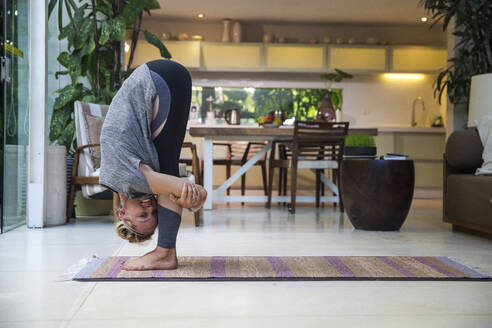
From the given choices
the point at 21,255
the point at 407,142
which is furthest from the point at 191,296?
the point at 407,142

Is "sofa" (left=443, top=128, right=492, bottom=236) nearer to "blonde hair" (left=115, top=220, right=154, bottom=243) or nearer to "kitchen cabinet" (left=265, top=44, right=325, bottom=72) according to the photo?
"blonde hair" (left=115, top=220, right=154, bottom=243)

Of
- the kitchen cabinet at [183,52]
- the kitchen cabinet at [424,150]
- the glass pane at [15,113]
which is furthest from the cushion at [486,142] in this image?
the kitchen cabinet at [183,52]

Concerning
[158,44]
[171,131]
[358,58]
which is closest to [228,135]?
[158,44]

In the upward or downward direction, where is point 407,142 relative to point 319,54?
downward

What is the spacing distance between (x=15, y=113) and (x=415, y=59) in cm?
618

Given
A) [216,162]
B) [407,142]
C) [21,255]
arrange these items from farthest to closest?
1. [407,142]
2. [216,162]
3. [21,255]

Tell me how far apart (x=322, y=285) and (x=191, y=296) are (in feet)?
1.62

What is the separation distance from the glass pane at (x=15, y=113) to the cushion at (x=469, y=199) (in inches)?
116

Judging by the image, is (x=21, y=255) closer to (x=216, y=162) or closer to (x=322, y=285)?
(x=322, y=285)

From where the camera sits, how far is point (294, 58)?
8164mm

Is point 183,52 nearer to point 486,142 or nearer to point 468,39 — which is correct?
point 468,39

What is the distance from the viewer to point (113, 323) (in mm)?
1500

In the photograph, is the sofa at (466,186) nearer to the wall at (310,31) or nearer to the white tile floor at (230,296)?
the white tile floor at (230,296)

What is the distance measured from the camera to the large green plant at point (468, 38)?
193 inches
